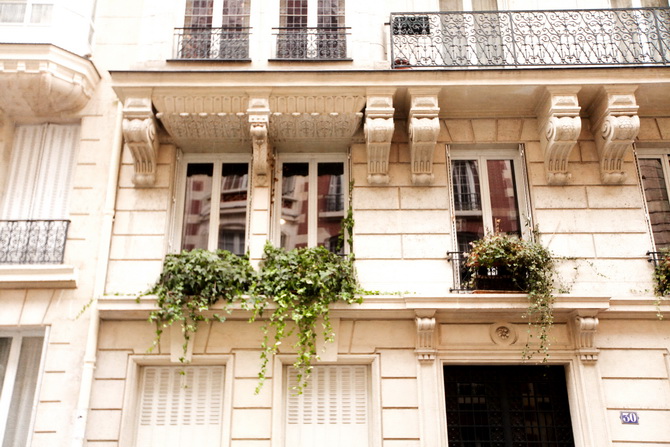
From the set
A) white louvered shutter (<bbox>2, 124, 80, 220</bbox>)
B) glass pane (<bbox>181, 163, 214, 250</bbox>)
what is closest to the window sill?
white louvered shutter (<bbox>2, 124, 80, 220</bbox>)

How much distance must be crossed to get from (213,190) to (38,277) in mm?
2897

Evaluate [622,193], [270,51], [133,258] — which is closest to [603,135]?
[622,193]

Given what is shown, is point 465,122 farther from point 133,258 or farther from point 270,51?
point 133,258

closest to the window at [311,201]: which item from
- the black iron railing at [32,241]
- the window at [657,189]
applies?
the black iron railing at [32,241]

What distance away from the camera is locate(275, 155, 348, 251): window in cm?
984

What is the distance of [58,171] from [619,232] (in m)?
8.88

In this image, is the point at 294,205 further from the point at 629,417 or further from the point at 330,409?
the point at 629,417

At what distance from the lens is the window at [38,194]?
30.5ft

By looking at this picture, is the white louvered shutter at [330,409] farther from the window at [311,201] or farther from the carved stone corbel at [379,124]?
the carved stone corbel at [379,124]

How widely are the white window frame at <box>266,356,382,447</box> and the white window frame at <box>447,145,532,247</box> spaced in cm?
230

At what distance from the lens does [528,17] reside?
1023 cm

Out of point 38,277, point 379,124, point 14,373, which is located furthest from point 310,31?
point 14,373

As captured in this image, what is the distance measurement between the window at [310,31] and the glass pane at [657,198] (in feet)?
17.2

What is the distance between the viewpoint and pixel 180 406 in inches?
347
